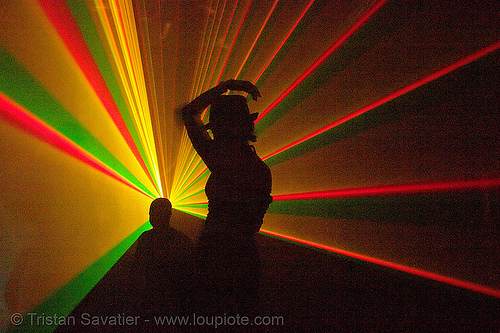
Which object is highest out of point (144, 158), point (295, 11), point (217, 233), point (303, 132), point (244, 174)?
point (295, 11)

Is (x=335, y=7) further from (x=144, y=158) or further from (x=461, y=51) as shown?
(x=144, y=158)

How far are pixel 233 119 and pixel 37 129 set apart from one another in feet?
2.46

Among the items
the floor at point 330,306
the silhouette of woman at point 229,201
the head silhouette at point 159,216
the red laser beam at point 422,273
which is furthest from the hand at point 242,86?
the red laser beam at point 422,273

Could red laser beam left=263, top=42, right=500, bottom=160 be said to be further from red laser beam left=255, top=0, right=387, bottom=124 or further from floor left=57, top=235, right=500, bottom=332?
floor left=57, top=235, right=500, bottom=332

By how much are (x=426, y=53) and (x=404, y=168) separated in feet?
2.23

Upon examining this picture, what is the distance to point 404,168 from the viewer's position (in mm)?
1653

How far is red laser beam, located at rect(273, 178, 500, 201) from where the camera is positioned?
1.29 m

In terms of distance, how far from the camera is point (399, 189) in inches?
65.7

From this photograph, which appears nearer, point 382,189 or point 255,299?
point 255,299

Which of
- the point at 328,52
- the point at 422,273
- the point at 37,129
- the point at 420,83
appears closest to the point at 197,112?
the point at 37,129

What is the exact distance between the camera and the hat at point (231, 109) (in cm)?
121

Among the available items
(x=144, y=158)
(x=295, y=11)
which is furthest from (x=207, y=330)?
(x=295, y=11)

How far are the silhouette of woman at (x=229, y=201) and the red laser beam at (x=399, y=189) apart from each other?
97 cm

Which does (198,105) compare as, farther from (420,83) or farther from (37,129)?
(420,83)
